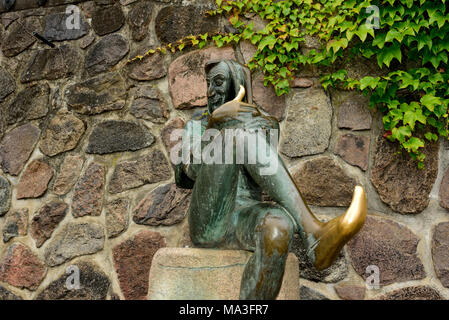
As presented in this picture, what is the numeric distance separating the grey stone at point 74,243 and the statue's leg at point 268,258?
1.31 metres

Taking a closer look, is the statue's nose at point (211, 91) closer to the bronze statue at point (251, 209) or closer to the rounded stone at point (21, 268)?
the bronze statue at point (251, 209)

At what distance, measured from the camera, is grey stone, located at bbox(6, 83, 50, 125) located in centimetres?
252

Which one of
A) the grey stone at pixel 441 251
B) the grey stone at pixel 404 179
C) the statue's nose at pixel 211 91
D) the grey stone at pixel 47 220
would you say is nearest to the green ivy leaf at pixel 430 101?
the grey stone at pixel 404 179

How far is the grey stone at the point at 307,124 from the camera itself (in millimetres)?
2090

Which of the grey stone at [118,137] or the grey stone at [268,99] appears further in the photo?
the grey stone at [118,137]

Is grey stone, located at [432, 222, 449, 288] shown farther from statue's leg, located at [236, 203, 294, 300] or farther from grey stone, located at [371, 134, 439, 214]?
statue's leg, located at [236, 203, 294, 300]

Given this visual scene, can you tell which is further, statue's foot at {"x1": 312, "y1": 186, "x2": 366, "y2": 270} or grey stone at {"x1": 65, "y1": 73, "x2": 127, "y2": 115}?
grey stone at {"x1": 65, "y1": 73, "x2": 127, "y2": 115}

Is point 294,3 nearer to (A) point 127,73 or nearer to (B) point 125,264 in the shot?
(A) point 127,73

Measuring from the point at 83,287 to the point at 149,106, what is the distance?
98cm

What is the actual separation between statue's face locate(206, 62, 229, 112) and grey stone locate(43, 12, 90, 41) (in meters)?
1.38

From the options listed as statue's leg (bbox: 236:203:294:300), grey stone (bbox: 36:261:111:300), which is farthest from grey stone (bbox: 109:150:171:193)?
statue's leg (bbox: 236:203:294:300)

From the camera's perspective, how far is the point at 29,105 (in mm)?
2551

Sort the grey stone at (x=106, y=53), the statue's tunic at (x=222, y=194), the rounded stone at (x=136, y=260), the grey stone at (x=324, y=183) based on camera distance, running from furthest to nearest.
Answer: the grey stone at (x=106, y=53) → the rounded stone at (x=136, y=260) → the grey stone at (x=324, y=183) → the statue's tunic at (x=222, y=194)

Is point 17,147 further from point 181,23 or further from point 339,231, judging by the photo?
point 339,231
